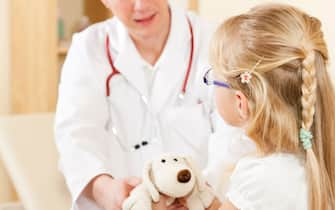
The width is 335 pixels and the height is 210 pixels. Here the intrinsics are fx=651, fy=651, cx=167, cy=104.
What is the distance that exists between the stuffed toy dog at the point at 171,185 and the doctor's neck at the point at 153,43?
0.51 metres

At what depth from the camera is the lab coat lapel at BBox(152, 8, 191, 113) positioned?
1872 mm

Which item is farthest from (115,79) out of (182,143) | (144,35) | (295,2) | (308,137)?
(308,137)

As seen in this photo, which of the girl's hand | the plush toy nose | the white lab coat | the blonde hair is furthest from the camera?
the white lab coat

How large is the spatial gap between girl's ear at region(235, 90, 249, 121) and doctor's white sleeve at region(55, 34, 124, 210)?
54cm

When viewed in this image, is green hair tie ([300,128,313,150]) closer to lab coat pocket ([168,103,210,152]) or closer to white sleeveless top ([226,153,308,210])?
white sleeveless top ([226,153,308,210])

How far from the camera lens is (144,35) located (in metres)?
1.85

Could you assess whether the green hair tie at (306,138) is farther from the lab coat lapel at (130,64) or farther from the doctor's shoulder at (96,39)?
the doctor's shoulder at (96,39)

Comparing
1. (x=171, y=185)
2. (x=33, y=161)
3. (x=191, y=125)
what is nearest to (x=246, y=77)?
(x=171, y=185)

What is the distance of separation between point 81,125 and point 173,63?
32cm

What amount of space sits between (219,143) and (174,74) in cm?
26

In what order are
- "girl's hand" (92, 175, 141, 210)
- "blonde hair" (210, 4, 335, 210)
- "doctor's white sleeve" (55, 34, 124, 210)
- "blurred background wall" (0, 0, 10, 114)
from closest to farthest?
"blonde hair" (210, 4, 335, 210) < "girl's hand" (92, 175, 141, 210) < "doctor's white sleeve" (55, 34, 124, 210) < "blurred background wall" (0, 0, 10, 114)

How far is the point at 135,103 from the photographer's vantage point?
1871mm

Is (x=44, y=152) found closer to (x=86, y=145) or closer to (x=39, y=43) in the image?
(x=86, y=145)

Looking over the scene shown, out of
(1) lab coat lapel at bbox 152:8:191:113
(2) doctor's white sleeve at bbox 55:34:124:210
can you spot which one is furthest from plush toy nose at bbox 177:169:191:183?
(1) lab coat lapel at bbox 152:8:191:113
